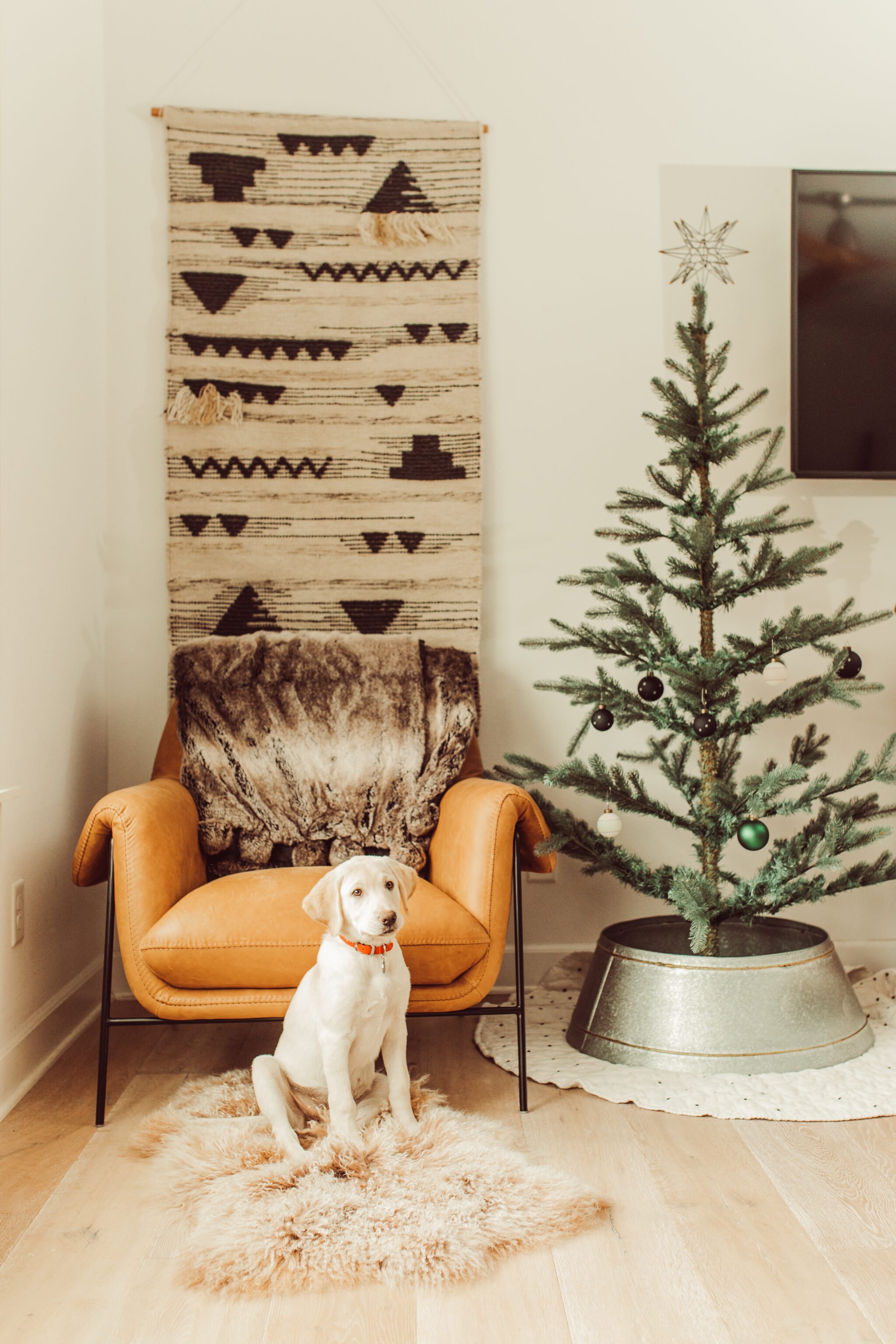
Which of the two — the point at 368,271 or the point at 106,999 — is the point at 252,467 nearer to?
the point at 368,271

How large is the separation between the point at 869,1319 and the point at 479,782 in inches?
47.3

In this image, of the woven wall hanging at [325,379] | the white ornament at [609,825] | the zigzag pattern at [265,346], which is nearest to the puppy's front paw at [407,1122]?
the white ornament at [609,825]

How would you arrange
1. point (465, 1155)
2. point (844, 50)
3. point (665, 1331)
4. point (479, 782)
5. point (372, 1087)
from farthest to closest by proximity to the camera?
point (844, 50)
point (479, 782)
point (372, 1087)
point (465, 1155)
point (665, 1331)

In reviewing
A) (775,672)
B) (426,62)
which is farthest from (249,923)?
(426,62)

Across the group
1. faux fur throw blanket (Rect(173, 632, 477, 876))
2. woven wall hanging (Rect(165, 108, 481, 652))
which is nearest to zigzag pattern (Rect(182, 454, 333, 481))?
woven wall hanging (Rect(165, 108, 481, 652))

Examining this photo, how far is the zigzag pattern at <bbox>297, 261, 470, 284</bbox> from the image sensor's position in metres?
2.70

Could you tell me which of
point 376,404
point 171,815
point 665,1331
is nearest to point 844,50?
point 376,404

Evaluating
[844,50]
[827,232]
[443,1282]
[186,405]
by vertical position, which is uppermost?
[844,50]

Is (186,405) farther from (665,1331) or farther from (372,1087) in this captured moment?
(665,1331)

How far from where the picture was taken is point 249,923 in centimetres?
188

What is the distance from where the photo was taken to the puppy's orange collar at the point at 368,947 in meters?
1.68

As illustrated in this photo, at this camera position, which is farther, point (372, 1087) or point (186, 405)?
point (186, 405)

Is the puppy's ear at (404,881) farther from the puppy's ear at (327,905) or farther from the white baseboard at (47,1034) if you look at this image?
the white baseboard at (47,1034)

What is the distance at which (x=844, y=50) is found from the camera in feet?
9.20
